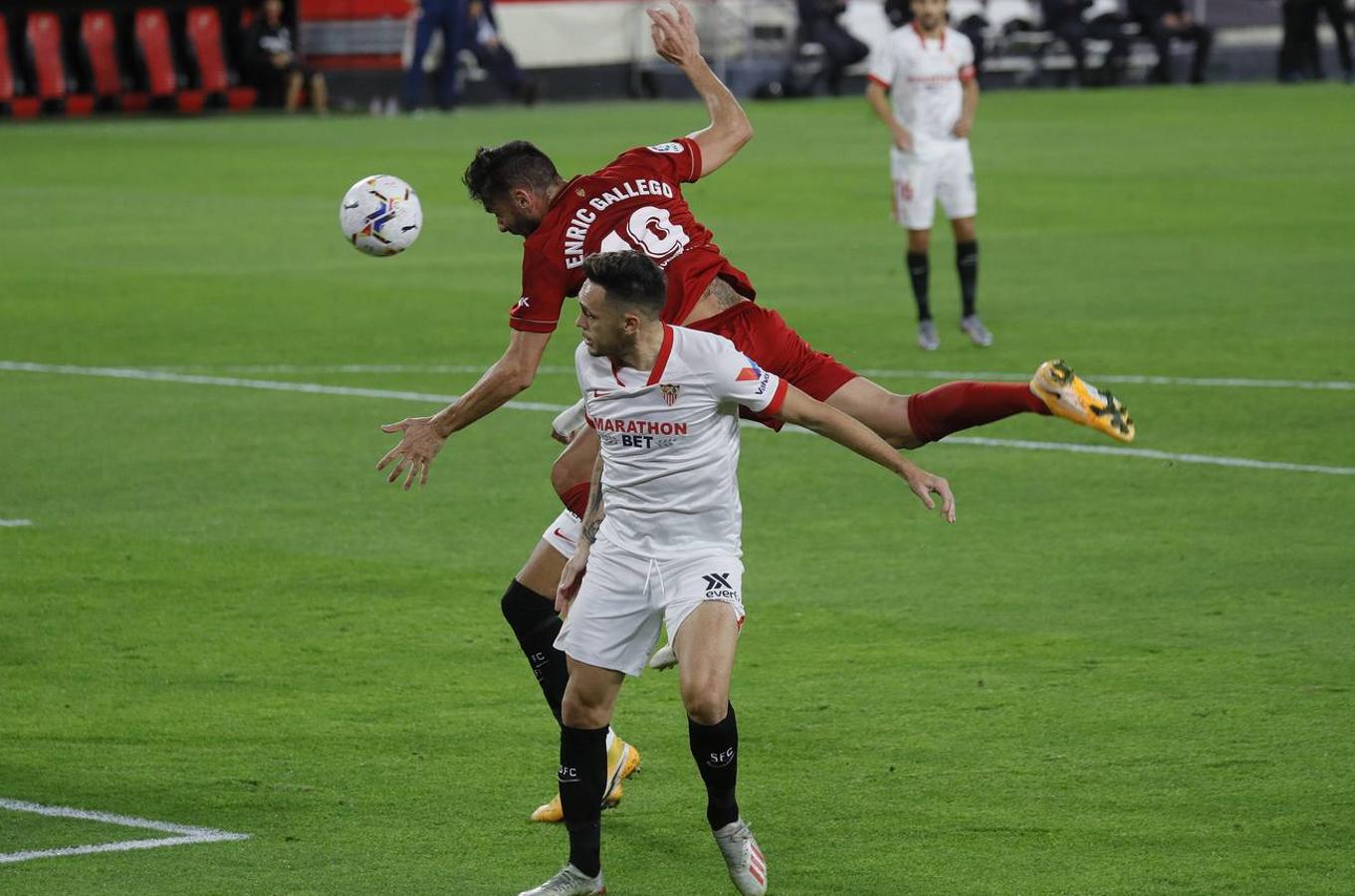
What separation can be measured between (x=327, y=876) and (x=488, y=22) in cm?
3559

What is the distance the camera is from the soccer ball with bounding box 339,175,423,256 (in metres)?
8.48

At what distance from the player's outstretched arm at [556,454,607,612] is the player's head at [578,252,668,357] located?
608mm

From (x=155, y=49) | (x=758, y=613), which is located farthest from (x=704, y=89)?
(x=155, y=49)

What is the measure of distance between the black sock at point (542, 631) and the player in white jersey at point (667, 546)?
2.95ft

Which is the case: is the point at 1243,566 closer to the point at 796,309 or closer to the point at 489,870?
the point at 489,870

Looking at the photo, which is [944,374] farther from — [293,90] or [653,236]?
[293,90]

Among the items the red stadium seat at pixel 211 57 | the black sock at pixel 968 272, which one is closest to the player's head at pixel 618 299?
the black sock at pixel 968 272

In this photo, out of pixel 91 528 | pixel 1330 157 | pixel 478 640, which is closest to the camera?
pixel 478 640

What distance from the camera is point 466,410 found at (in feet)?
24.8

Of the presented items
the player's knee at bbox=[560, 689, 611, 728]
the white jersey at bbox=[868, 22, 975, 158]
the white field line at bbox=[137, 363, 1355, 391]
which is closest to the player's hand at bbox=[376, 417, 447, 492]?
the player's knee at bbox=[560, 689, 611, 728]

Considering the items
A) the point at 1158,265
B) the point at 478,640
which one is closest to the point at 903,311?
the point at 1158,265

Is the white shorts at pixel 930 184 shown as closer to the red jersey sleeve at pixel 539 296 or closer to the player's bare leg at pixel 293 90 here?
the red jersey sleeve at pixel 539 296

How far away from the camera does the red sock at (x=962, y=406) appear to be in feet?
25.3

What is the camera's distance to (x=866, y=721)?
8.25 meters
